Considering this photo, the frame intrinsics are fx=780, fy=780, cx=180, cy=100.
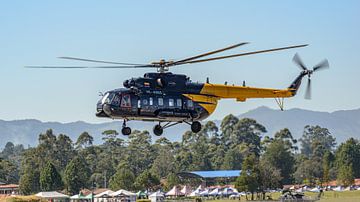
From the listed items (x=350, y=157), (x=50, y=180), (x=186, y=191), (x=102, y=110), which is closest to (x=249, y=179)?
(x=186, y=191)

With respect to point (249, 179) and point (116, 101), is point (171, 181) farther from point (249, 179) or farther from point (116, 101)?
point (116, 101)

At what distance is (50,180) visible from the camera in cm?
13638

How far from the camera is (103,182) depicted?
6934 inches

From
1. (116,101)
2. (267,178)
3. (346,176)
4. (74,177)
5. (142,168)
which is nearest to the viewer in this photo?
(116,101)

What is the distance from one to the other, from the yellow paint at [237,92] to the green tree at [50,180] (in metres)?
89.2

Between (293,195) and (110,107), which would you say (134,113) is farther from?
(293,195)

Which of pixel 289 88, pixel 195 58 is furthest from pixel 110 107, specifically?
pixel 289 88

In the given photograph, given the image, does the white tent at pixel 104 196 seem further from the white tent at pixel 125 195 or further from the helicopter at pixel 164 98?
the helicopter at pixel 164 98

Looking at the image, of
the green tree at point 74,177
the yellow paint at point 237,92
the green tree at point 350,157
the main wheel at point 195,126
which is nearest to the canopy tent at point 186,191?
the green tree at point 74,177

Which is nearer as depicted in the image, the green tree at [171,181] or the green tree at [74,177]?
the green tree at [74,177]

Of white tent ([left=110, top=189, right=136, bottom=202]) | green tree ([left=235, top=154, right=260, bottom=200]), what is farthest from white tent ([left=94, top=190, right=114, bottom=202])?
green tree ([left=235, top=154, right=260, bottom=200])

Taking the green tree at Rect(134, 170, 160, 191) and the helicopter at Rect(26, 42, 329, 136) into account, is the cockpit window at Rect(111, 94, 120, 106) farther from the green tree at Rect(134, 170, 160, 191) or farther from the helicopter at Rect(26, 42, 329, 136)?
the green tree at Rect(134, 170, 160, 191)

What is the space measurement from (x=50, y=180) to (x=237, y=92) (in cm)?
9052

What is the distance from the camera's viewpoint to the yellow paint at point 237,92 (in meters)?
49.9
